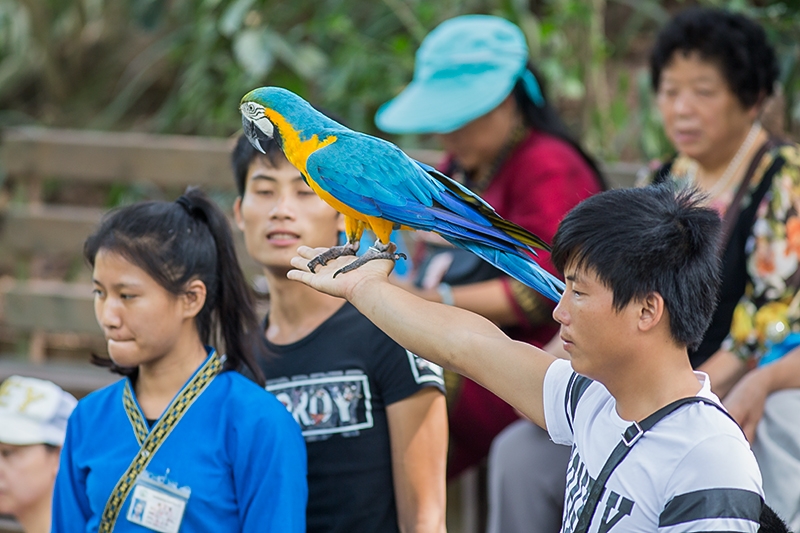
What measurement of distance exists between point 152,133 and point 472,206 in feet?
14.3

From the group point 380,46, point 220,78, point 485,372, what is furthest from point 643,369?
point 220,78

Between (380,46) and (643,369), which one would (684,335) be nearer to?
(643,369)

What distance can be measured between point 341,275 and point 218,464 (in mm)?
490

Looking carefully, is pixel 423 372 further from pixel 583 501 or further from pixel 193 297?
pixel 583 501

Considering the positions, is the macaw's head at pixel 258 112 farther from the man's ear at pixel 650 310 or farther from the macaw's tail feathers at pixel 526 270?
the man's ear at pixel 650 310

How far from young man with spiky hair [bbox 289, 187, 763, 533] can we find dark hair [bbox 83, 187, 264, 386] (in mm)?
768

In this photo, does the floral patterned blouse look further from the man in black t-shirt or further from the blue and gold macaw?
the blue and gold macaw

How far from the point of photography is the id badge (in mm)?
1438

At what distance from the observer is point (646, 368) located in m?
0.99

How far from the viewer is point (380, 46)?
13.1ft

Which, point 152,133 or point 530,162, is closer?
point 530,162

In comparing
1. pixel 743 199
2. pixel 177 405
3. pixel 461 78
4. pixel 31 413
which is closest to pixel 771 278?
pixel 743 199

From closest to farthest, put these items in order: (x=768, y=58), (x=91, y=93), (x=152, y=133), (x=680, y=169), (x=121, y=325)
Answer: (x=121, y=325) < (x=768, y=58) < (x=680, y=169) < (x=152, y=133) < (x=91, y=93)

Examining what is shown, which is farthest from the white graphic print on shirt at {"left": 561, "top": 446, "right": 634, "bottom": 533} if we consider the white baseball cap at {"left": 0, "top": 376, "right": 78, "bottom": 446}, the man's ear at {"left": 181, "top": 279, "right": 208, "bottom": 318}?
the white baseball cap at {"left": 0, "top": 376, "right": 78, "bottom": 446}
